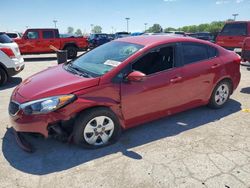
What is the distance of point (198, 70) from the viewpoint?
4512mm

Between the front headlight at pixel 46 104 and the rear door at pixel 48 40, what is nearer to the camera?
the front headlight at pixel 46 104

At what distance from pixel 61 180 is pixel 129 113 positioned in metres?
1.39

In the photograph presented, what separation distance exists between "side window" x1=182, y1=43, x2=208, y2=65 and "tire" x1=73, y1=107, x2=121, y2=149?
173cm

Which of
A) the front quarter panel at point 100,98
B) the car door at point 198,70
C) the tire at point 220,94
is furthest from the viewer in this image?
the tire at point 220,94

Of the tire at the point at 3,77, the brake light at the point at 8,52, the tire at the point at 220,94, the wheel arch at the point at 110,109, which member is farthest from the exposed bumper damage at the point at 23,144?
the brake light at the point at 8,52

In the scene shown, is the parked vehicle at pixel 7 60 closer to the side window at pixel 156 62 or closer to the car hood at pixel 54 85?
the car hood at pixel 54 85

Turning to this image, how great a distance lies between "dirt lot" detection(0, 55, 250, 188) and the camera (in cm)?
296

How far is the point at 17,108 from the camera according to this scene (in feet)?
11.1

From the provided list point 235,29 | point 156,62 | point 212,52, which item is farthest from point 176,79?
point 235,29

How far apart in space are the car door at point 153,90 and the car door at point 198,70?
0.62 feet

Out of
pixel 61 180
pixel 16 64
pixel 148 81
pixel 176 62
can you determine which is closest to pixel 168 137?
pixel 148 81

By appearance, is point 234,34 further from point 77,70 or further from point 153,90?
point 77,70

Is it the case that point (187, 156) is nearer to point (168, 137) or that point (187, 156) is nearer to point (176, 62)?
point (168, 137)

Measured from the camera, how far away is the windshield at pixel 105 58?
383 cm
